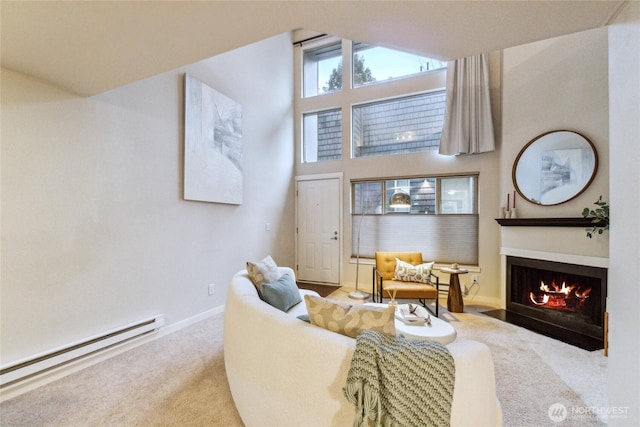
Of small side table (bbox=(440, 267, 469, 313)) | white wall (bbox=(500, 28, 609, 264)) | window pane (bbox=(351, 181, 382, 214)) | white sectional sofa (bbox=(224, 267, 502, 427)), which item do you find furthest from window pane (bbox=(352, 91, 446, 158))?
white sectional sofa (bbox=(224, 267, 502, 427))

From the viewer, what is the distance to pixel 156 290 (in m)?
A: 2.80

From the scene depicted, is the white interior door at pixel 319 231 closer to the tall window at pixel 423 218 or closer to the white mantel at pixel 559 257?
the tall window at pixel 423 218

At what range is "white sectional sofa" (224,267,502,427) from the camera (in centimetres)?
98

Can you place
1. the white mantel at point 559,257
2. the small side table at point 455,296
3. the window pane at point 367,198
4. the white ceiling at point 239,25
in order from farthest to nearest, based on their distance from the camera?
1. the window pane at point 367,198
2. the small side table at point 455,296
3. the white mantel at point 559,257
4. the white ceiling at point 239,25

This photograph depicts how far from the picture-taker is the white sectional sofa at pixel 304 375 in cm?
98

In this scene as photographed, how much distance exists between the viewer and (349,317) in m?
1.25

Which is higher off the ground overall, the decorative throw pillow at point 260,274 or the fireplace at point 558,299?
the decorative throw pillow at point 260,274

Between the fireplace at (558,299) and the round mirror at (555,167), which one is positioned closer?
the fireplace at (558,299)

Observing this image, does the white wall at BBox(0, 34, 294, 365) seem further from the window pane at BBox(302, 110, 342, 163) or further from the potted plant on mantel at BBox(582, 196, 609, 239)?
the potted plant on mantel at BBox(582, 196, 609, 239)

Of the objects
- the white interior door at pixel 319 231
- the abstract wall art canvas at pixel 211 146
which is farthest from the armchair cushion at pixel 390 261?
the abstract wall art canvas at pixel 211 146

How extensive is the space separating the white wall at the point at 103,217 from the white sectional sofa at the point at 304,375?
165cm

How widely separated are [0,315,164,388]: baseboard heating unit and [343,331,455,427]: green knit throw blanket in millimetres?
2350

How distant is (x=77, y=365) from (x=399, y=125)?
16.2 ft

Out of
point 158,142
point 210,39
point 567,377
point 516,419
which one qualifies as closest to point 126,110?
point 158,142
